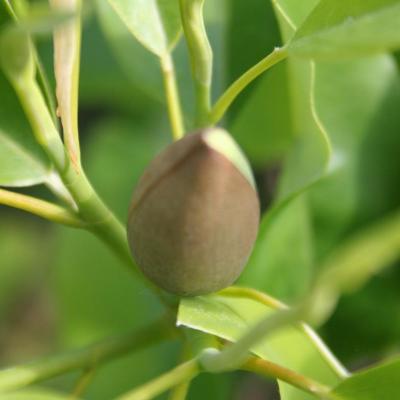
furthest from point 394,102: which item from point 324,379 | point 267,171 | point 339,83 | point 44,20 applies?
point 44,20

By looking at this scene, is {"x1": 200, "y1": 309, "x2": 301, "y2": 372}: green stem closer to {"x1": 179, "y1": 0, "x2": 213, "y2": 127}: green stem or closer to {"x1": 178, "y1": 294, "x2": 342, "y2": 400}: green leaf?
{"x1": 178, "y1": 294, "x2": 342, "y2": 400}: green leaf

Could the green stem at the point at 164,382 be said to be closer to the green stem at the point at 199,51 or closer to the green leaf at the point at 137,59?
the green stem at the point at 199,51

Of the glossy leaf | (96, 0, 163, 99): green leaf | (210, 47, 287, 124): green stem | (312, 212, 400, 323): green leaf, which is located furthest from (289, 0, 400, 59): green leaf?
(96, 0, 163, 99): green leaf

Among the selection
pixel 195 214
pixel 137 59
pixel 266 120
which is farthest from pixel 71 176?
pixel 266 120

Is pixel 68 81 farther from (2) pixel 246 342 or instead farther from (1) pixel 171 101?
(2) pixel 246 342

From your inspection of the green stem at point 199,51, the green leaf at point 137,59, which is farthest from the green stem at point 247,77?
the green leaf at point 137,59

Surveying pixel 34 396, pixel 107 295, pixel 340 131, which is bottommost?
pixel 107 295
